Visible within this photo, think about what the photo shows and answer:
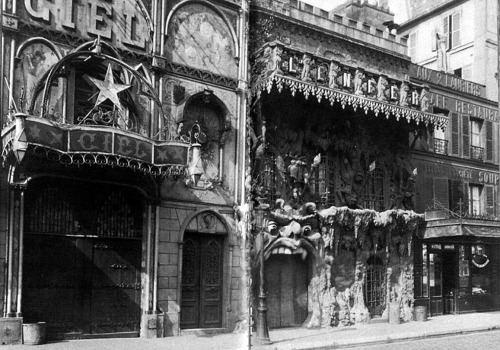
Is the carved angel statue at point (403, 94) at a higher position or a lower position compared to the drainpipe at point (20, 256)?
higher

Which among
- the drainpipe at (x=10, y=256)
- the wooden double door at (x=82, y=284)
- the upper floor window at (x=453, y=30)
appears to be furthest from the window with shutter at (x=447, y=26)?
the drainpipe at (x=10, y=256)

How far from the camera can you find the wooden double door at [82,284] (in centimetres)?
1516

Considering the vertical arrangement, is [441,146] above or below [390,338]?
above

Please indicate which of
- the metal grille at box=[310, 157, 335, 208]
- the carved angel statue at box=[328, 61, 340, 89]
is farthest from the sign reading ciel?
the metal grille at box=[310, 157, 335, 208]

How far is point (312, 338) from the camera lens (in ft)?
58.0

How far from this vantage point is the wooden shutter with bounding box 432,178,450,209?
2569 cm

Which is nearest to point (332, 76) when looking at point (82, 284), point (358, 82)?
point (358, 82)

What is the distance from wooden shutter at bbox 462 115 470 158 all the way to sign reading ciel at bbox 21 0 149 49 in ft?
53.1

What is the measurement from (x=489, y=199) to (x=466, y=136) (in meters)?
3.25

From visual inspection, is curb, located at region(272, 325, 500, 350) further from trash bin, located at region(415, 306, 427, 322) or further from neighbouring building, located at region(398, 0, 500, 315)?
neighbouring building, located at region(398, 0, 500, 315)

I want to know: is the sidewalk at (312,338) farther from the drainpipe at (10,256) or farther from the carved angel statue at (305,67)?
the carved angel statue at (305,67)

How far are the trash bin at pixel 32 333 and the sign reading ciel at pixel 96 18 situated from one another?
7.35 m

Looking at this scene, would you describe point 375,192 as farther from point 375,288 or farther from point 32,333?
point 32,333

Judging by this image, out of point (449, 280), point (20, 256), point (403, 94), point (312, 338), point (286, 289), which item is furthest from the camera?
point (449, 280)
